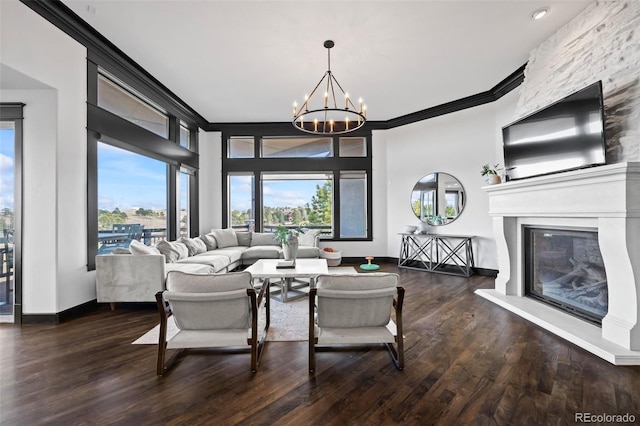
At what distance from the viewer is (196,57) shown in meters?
3.98

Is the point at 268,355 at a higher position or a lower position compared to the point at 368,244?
lower

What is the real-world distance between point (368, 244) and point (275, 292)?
3169 mm

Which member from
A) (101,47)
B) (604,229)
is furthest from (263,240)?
(604,229)

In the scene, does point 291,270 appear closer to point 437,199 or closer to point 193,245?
point 193,245

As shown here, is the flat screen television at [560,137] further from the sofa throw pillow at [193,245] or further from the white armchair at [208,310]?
the sofa throw pillow at [193,245]

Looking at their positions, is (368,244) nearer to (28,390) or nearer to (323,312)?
(323,312)

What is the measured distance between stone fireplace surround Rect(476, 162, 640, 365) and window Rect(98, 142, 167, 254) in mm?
5504

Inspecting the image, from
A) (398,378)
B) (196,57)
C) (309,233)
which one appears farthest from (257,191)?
(398,378)

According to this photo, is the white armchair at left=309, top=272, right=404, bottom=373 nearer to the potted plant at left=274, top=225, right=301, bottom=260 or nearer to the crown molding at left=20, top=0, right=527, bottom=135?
the potted plant at left=274, top=225, right=301, bottom=260

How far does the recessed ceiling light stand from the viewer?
312cm

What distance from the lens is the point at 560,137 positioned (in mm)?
3102

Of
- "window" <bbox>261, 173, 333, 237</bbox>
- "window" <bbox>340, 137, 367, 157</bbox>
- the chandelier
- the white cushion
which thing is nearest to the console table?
"window" <bbox>261, 173, 333, 237</bbox>

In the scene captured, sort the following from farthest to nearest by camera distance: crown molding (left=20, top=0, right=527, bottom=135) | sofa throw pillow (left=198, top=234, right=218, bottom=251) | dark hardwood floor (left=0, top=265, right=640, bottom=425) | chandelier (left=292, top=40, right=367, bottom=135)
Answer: sofa throw pillow (left=198, top=234, right=218, bottom=251)
chandelier (left=292, top=40, right=367, bottom=135)
crown molding (left=20, top=0, right=527, bottom=135)
dark hardwood floor (left=0, top=265, right=640, bottom=425)

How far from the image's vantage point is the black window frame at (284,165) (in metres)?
6.94
